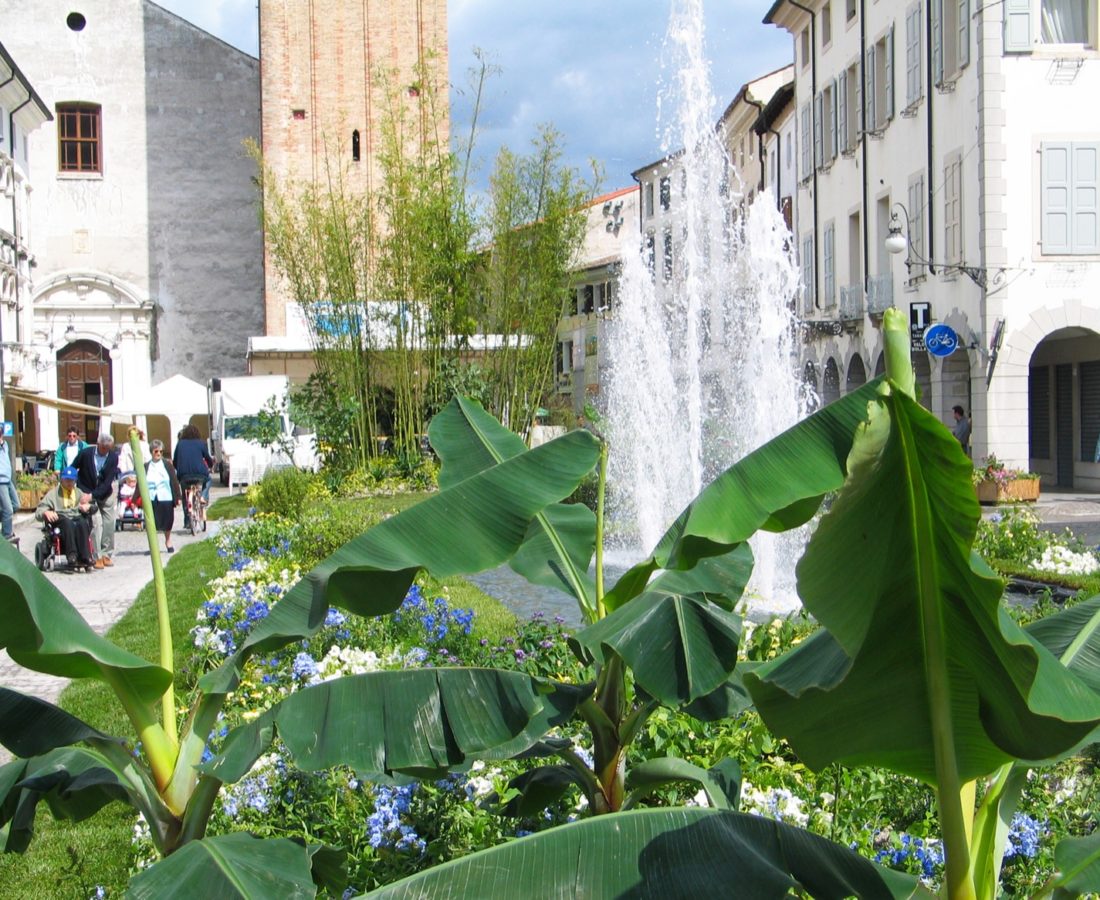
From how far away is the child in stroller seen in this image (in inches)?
778

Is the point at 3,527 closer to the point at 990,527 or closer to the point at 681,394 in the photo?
the point at 681,394

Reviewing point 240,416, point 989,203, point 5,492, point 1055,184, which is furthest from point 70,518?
point 1055,184

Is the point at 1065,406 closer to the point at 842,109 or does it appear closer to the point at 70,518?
the point at 842,109

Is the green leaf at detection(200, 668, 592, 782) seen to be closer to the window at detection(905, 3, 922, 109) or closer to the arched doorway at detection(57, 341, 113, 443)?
the window at detection(905, 3, 922, 109)

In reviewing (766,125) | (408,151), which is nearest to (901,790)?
(408,151)

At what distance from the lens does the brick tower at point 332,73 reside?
3825 cm

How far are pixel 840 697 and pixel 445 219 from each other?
891 inches

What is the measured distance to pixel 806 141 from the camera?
35.2 m

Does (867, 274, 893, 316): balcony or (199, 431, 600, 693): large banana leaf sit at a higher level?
(867, 274, 893, 316): balcony

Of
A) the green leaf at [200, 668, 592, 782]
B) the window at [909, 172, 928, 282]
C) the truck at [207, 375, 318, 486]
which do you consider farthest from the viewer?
the truck at [207, 375, 318, 486]

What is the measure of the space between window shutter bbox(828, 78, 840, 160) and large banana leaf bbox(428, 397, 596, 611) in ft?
96.2

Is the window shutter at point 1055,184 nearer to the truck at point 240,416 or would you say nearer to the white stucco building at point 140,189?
the truck at point 240,416

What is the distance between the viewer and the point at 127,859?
462 cm

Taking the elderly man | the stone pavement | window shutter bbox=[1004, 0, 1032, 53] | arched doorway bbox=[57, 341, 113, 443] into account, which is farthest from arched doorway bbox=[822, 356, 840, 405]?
arched doorway bbox=[57, 341, 113, 443]
